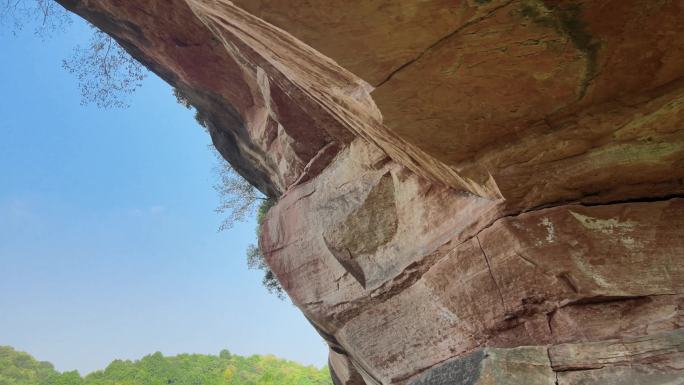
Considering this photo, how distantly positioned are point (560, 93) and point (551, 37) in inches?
21.6

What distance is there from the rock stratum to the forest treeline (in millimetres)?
41016

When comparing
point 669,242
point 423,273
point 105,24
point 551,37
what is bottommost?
Answer: point 669,242

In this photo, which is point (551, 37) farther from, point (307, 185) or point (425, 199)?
point (307, 185)

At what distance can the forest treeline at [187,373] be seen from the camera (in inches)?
1734

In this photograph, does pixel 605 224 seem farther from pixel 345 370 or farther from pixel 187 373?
pixel 187 373

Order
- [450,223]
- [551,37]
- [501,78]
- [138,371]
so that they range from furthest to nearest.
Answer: [138,371]
[450,223]
[501,78]
[551,37]

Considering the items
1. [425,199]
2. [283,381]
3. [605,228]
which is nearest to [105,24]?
[425,199]

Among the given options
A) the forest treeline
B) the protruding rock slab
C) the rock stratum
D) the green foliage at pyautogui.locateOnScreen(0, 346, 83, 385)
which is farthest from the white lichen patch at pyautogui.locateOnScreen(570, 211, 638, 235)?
the green foliage at pyautogui.locateOnScreen(0, 346, 83, 385)

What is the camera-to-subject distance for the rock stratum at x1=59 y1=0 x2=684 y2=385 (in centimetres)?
293

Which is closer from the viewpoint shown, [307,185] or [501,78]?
[501,78]

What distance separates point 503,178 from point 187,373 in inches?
1939

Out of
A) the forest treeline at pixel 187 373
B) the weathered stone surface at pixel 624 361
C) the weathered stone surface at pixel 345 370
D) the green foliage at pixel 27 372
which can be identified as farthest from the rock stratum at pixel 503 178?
the green foliage at pixel 27 372

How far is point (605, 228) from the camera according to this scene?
3867mm

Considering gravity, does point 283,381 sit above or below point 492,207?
above
